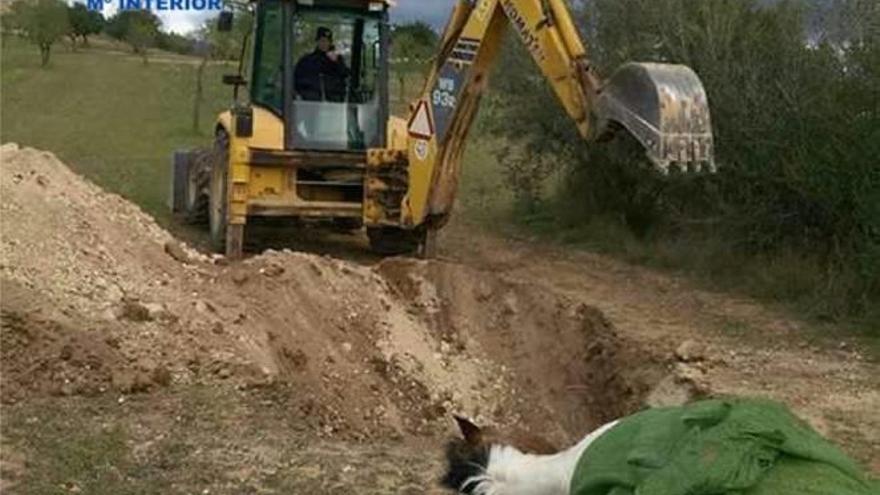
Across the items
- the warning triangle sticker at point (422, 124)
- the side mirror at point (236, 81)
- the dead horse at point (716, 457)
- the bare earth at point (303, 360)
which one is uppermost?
the side mirror at point (236, 81)

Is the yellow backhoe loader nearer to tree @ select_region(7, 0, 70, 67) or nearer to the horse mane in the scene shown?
the horse mane

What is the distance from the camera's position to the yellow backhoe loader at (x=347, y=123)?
476 inches

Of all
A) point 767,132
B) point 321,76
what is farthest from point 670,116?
point 321,76

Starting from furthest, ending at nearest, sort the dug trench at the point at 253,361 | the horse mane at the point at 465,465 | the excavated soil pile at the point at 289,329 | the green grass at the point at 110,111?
1. the green grass at the point at 110,111
2. the excavated soil pile at the point at 289,329
3. the dug trench at the point at 253,361
4. the horse mane at the point at 465,465

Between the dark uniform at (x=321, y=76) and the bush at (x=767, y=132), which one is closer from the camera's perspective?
the bush at (x=767, y=132)

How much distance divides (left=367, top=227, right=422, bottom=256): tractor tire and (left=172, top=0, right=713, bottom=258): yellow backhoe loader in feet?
0.05

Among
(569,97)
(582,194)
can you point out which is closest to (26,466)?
(569,97)

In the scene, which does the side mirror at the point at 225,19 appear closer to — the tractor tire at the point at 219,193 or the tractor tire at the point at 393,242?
the tractor tire at the point at 219,193

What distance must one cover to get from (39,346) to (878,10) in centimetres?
761

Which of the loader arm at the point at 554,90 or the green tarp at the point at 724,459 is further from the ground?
the loader arm at the point at 554,90

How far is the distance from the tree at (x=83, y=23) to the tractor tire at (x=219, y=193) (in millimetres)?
44897

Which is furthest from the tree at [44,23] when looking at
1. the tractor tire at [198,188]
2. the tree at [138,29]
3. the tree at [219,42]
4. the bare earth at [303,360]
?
the bare earth at [303,360]

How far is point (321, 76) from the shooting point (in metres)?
13.3

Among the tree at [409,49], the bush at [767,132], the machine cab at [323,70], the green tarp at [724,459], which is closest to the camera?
the green tarp at [724,459]
